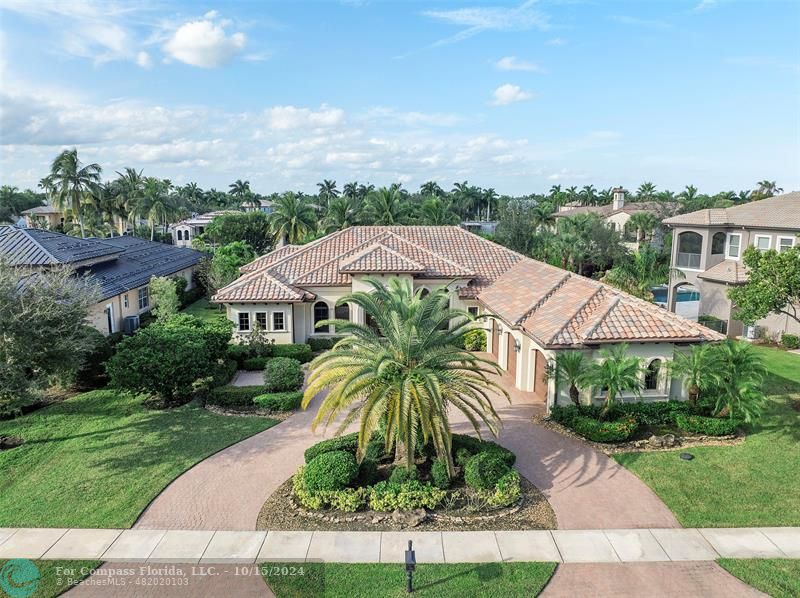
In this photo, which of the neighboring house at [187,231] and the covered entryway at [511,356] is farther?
the neighboring house at [187,231]

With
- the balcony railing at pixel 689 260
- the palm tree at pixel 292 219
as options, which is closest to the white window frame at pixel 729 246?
the balcony railing at pixel 689 260

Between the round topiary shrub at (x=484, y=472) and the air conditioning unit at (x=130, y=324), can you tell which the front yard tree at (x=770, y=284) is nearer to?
the round topiary shrub at (x=484, y=472)

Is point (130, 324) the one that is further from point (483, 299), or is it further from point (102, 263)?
point (483, 299)

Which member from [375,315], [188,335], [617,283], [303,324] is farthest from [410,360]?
[617,283]

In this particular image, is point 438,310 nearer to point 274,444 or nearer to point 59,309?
point 274,444

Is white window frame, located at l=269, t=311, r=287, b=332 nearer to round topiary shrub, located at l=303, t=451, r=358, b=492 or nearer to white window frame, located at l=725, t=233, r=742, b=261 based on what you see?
round topiary shrub, located at l=303, t=451, r=358, b=492

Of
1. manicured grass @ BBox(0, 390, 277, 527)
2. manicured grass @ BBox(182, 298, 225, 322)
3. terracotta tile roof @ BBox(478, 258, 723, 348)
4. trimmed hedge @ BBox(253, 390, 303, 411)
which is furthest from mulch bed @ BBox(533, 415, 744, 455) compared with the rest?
manicured grass @ BBox(182, 298, 225, 322)
